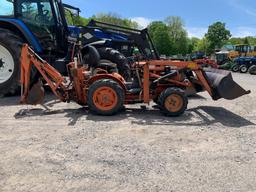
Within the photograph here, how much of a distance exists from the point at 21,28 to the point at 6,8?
744mm

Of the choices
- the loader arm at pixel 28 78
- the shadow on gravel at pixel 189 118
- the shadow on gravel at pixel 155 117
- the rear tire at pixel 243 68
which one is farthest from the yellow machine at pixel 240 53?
the loader arm at pixel 28 78

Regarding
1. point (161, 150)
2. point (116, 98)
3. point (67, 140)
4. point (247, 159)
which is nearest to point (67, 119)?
point (116, 98)

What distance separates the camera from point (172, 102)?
6.93m

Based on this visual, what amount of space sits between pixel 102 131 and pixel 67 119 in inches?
45.6

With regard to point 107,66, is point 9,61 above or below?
above

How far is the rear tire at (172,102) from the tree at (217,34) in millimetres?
70959

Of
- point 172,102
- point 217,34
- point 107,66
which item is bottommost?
point 172,102

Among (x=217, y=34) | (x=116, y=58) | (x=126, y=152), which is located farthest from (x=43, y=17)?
(x=217, y=34)

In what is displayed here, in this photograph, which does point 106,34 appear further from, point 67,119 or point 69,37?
point 67,119

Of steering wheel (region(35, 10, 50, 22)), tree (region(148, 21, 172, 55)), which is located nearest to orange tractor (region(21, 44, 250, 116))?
steering wheel (region(35, 10, 50, 22))

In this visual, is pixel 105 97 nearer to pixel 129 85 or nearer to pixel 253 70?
pixel 129 85

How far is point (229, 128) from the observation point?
6078 mm

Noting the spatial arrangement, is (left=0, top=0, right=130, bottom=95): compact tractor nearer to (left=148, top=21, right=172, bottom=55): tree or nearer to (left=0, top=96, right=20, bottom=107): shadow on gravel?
(left=0, top=96, right=20, bottom=107): shadow on gravel

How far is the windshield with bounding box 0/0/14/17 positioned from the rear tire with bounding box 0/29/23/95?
59 cm
